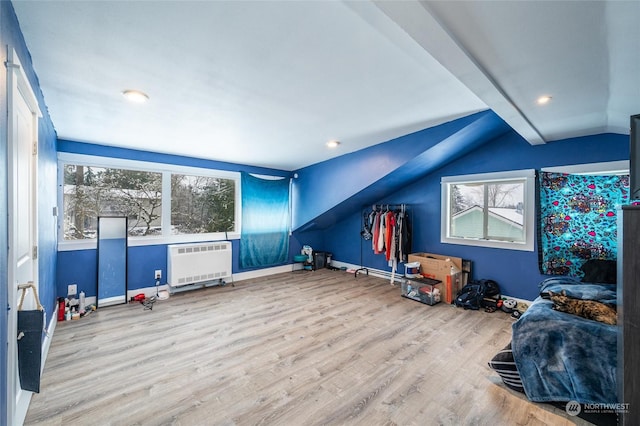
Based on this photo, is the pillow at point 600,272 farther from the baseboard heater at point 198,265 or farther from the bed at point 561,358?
the baseboard heater at point 198,265

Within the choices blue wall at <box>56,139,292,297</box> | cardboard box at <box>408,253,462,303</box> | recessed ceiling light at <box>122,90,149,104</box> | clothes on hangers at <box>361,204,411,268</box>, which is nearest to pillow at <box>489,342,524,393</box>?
cardboard box at <box>408,253,462,303</box>

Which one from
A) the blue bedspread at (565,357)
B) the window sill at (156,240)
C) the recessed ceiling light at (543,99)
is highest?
the recessed ceiling light at (543,99)

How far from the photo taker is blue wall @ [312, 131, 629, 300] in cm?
297

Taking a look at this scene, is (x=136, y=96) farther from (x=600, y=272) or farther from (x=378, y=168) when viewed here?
(x=600, y=272)

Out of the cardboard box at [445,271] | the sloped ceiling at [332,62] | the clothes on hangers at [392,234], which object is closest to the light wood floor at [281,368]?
the cardboard box at [445,271]

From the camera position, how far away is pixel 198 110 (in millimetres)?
2441

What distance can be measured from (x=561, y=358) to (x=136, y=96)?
12.6 feet

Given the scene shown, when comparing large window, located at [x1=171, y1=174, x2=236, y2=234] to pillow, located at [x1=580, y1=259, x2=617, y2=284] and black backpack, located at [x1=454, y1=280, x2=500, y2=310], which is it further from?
pillow, located at [x1=580, y1=259, x2=617, y2=284]

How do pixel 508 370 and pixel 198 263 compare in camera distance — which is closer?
pixel 508 370

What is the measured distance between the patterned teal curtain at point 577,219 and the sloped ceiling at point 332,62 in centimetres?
60

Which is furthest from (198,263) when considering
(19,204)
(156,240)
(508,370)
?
(508,370)

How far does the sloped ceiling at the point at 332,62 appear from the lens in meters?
1.24

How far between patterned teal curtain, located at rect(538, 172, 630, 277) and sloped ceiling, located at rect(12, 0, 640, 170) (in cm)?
60

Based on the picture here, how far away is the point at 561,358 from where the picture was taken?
68.7 inches
